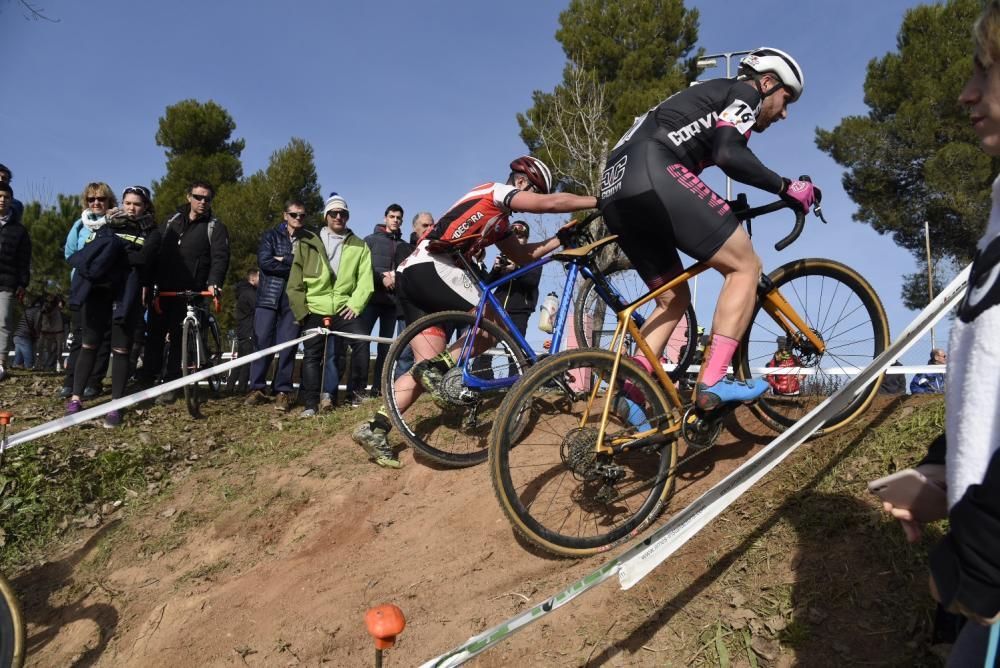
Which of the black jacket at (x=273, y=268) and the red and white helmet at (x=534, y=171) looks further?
the black jacket at (x=273, y=268)

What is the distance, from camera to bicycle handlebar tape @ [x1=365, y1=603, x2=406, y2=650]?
172cm

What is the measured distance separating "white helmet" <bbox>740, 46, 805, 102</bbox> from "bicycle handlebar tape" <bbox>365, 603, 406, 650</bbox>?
354 centimetres

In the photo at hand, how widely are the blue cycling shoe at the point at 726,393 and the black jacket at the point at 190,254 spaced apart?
6352 mm

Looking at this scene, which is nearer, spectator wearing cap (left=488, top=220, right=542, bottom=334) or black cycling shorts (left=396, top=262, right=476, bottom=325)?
black cycling shorts (left=396, top=262, right=476, bottom=325)

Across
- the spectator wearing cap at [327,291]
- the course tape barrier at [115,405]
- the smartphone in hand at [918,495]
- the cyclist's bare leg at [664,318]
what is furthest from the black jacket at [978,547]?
the spectator wearing cap at [327,291]

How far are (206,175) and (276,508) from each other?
2694 cm

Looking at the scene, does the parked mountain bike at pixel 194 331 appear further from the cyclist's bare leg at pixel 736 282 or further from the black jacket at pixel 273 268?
the cyclist's bare leg at pixel 736 282

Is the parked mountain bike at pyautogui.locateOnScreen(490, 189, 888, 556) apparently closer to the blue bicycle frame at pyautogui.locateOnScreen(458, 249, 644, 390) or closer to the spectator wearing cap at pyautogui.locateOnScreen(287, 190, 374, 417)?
the blue bicycle frame at pyautogui.locateOnScreen(458, 249, 644, 390)

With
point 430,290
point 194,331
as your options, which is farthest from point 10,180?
point 430,290

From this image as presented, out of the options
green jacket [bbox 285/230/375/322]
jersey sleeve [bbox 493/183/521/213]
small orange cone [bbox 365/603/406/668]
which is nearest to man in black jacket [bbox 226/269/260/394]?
green jacket [bbox 285/230/375/322]

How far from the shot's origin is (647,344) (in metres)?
3.84

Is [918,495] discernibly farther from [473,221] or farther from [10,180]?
[10,180]

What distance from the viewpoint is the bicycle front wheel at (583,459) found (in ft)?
10.6

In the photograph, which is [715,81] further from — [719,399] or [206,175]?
[206,175]
